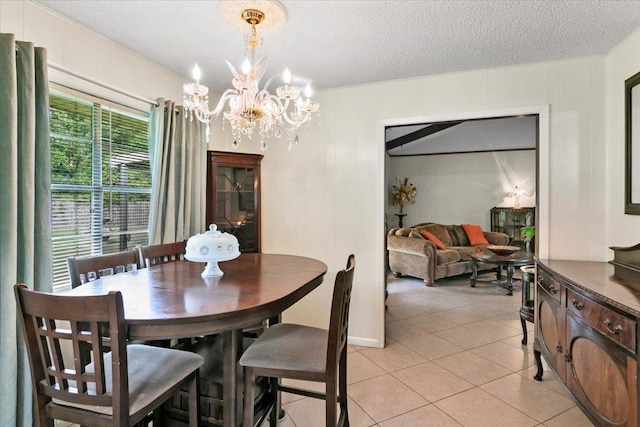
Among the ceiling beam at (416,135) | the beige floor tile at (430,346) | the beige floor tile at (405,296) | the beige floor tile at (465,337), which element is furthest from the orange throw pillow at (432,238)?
the beige floor tile at (430,346)

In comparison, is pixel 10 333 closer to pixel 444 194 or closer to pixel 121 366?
pixel 121 366

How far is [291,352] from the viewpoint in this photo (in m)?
1.64

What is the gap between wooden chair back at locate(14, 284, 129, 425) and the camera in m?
1.15

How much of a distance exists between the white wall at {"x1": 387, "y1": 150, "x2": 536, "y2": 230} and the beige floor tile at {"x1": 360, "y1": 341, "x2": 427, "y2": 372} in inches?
202

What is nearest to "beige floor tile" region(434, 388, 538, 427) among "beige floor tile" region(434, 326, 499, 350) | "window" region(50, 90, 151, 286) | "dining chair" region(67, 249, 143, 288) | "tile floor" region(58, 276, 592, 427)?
"tile floor" region(58, 276, 592, 427)

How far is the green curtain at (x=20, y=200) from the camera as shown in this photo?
67.1 inches

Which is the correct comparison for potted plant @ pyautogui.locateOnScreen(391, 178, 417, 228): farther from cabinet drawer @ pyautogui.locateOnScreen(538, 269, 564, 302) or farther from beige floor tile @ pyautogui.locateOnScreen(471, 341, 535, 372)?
cabinet drawer @ pyautogui.locateOnScreen(538, 269, 564, 302)

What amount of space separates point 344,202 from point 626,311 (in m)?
2.29

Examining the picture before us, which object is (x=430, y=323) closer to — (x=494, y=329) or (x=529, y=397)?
(x=494, y=329)

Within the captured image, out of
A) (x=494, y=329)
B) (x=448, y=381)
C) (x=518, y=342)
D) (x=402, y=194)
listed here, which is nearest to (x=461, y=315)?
(x=494, y=329)

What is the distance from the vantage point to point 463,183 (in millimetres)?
7777

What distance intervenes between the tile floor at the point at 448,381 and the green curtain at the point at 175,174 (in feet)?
4.84

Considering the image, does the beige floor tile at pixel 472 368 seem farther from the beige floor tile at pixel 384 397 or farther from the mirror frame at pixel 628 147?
the mirror frame at pixel 628 147

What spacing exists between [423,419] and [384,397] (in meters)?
0.32
